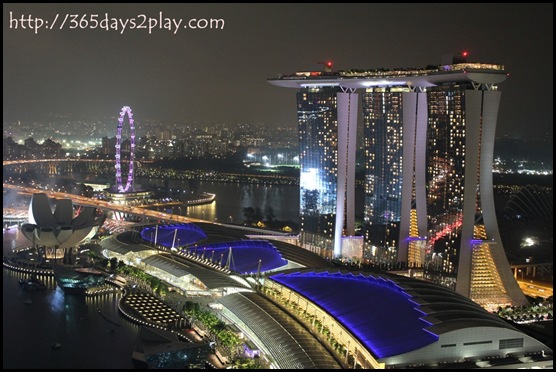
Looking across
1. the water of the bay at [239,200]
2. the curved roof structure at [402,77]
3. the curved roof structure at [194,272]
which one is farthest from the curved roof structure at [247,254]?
the water of the bay at [239,200]

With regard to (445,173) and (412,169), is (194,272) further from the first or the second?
(412,169)

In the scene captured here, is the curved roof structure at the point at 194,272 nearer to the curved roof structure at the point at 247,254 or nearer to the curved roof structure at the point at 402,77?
the curved roof structure at the point at 247,254

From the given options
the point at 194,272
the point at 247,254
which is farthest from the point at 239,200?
the point at 194,272

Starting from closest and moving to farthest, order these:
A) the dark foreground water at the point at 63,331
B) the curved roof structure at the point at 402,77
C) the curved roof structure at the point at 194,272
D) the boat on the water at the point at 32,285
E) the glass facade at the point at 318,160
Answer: the dark foreground water at the point at 63,331, the curved roof structure at the point at 194,272, the curved roof structure at the point at 402,77, the boat on the water at the point at 32,285, the glass facade at the point at 318,160

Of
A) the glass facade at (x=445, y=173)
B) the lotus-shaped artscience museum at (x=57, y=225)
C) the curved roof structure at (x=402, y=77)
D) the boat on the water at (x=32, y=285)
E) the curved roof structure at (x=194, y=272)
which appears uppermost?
the curved roof structure at (x=402, y=77)

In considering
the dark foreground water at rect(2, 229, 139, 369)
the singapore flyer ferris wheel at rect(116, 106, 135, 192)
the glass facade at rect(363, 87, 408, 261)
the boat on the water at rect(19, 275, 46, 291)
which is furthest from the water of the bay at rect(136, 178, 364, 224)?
the dark foreground water at rect(2, 229, 139, 369)

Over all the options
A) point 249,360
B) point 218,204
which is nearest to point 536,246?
point 249,360
